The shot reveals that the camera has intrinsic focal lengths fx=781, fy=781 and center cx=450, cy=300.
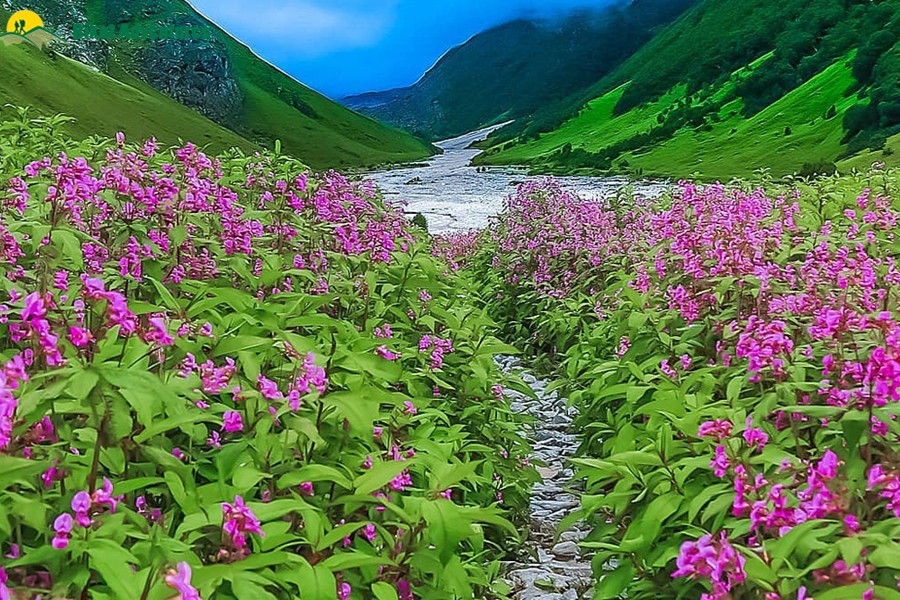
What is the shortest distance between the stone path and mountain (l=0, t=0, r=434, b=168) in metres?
87.4

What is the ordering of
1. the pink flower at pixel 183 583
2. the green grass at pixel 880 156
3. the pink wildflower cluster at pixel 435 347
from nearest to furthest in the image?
1. the pink flower at pixel 183 583
2. the pink wildflower cluster at pixel 435 347
3. the green grass at pixel 880 156

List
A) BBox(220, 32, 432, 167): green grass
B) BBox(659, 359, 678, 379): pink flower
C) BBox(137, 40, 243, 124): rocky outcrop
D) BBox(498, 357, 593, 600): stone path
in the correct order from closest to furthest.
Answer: BBox(659, 359, 678, 379): pink flower → BBox(498, 357, 593, 600): stone path → BBox(220, 32, 432, 167): green grass → BBox(137, 40, 243, 124): rocky outcrop

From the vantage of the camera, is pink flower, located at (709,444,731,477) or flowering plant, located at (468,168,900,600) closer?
flowering plant, located at (468,168,900,600)

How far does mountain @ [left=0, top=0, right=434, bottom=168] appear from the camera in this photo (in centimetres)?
9356

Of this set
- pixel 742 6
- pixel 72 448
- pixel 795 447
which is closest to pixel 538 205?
pixel 795 447

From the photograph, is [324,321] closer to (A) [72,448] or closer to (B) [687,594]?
(A) [72,448]

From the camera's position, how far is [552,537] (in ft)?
20.5

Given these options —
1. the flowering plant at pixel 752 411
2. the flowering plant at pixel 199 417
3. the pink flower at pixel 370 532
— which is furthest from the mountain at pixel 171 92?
the pink flower at pixel 370 532

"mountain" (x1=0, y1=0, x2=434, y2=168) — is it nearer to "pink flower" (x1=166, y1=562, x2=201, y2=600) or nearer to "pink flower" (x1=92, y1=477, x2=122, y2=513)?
"pink flower" (x1=92, y1=477, x2=122, y2=513)

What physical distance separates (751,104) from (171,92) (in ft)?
348

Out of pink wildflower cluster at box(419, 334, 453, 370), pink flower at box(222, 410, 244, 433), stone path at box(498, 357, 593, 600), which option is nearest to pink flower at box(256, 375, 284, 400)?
pink flower at box(222, 410, 244, 433)

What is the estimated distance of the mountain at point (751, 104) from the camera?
63.3 metres

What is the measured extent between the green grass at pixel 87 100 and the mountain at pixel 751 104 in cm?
4587

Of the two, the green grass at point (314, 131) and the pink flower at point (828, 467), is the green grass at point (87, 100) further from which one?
the pink flower at point (828, 467)
